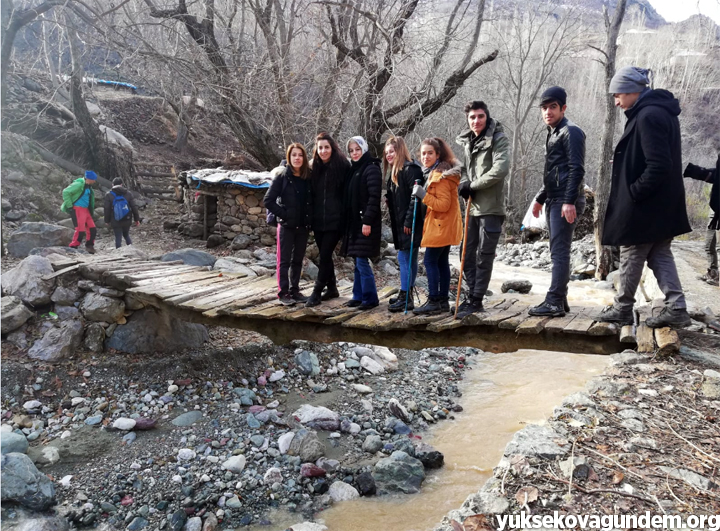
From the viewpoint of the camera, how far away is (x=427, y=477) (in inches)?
Result: 192

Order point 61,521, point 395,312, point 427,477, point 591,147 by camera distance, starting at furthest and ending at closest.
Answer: point 591,147 < point 427,477 < point 395,312 < point 61,521

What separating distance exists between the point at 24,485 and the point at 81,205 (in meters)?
5.71

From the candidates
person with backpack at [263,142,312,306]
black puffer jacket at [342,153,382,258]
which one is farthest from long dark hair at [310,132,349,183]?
person with backpack at [263,142,312,306]

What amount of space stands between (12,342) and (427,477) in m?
4.80

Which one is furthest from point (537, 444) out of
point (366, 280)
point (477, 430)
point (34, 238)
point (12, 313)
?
point (34, 238)

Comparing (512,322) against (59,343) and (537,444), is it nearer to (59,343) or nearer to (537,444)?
(537,444)

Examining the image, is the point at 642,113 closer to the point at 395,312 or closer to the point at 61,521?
the point at 395,312

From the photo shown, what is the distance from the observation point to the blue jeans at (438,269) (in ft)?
13.4

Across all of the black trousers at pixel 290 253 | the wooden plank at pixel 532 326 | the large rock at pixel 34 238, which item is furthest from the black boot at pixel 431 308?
the large rock at pixel 34 238

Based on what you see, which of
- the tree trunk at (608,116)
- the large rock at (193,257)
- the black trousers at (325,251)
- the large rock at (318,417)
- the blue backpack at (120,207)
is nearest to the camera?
the black trousers at (325,251)

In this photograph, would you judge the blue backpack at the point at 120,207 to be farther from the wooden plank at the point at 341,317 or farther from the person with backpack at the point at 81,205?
the wooden plank at the point at 341,317

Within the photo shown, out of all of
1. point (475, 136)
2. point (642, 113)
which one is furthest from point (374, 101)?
point (642, 113)

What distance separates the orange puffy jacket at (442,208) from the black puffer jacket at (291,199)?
123cm

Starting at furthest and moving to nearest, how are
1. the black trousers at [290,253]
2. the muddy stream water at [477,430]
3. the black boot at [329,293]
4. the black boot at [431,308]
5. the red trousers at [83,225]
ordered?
the red trousers at [83,225]
the black boot at [329,293]
the black trousers at [290,253]
the muddy stream water at [477,430]
the black boot at [431,308]
